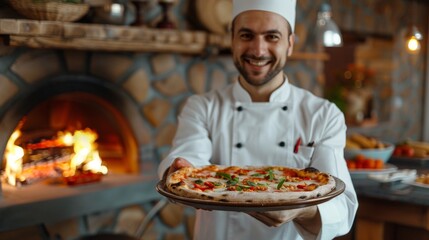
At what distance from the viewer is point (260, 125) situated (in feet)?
7.96

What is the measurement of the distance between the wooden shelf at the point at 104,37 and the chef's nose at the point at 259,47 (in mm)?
1132

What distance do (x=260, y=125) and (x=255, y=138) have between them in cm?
6

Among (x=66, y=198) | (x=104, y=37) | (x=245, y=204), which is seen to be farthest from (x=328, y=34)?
(x=245, y=204)

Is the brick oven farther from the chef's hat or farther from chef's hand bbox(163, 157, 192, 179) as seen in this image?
the chef's hat

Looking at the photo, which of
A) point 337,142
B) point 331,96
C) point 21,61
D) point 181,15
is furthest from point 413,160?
point 331,96

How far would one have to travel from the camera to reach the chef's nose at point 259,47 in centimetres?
226

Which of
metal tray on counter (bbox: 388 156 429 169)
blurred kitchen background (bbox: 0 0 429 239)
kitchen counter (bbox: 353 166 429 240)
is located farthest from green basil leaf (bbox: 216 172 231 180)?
metal tray on counter (bbox: 388 156 429 169)

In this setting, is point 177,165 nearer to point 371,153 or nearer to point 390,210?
point 390,210

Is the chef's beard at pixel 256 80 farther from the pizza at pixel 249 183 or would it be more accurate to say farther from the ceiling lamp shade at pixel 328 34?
the ceiling lamp shade at pixel 328 34

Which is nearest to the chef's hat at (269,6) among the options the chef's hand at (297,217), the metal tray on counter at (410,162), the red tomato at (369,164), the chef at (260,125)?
the chef at (260,125)

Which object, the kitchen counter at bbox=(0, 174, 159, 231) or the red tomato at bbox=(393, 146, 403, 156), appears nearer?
the kitchen counter at bbox=(0, 174, 159, 231)

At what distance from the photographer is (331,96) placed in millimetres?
6344

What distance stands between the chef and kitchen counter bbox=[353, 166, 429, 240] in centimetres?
55

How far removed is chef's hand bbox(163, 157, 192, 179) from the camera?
2.20 meters
